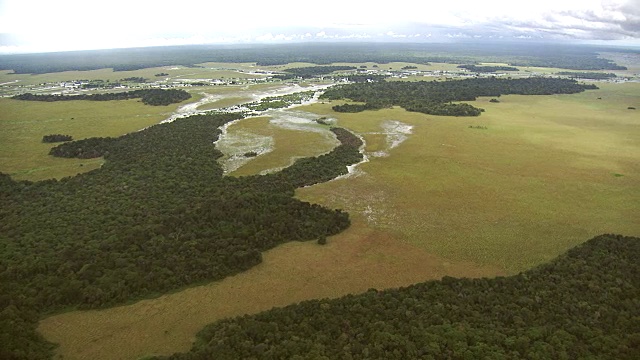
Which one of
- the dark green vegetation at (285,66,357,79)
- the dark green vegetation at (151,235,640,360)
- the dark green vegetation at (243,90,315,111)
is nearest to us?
the dark green vegetation at (151,235,640,360)

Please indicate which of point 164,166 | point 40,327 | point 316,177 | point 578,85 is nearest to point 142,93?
point 164,166

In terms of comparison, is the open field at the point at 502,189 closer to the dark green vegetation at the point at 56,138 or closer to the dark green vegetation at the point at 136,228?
the dark green vegetation at the point at 136,228

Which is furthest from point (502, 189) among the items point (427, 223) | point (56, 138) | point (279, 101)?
point (279, 101)

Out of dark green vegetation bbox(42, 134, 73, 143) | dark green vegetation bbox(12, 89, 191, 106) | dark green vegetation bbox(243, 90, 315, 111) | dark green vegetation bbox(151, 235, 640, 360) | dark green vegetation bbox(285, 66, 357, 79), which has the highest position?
dark green vegetation bbox(285, 66, 357, 79)

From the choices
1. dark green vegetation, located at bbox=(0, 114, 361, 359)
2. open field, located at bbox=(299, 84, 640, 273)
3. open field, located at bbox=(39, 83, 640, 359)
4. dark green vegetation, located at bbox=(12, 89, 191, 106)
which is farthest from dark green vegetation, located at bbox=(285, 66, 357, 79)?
dark green vegetation, located at bbox=(0, 114, 361, 359)

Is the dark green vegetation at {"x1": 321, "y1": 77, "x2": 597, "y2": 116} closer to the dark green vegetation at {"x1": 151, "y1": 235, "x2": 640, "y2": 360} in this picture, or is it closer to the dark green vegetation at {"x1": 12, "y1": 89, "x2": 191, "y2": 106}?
the dark green vegetation at {"x1": 12, "y1": 89, "x2": 191, "y2": 106}

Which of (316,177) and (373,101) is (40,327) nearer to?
(316,177)

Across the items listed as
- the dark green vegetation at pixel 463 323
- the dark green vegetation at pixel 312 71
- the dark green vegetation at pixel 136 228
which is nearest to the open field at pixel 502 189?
the dark green vegetation at pixel 463 323
